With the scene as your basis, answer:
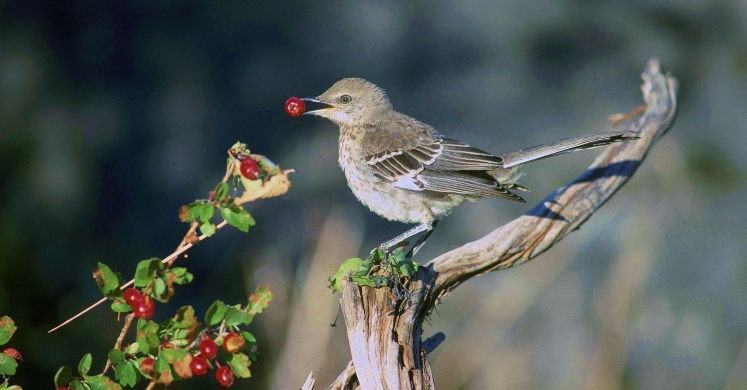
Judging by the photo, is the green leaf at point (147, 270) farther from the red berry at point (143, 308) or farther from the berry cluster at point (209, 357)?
the berry cluster at point (209, 357)

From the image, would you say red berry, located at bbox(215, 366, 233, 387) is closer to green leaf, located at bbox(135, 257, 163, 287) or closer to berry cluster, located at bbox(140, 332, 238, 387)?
berry cluster, located at bbox(140, 332, 238, 387)

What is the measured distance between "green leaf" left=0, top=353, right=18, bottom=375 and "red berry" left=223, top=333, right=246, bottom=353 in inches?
24.0

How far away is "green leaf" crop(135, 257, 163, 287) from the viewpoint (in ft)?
5.70

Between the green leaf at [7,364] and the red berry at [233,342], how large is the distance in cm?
61

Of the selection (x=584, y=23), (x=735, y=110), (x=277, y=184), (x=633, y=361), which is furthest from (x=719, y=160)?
(x=277, y=184)

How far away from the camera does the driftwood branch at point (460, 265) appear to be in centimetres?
274

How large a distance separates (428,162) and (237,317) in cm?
253

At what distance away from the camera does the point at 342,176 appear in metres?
6.59

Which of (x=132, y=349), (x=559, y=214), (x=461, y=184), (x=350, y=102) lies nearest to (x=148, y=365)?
(x=132, y=349)

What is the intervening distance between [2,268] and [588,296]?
4.66m

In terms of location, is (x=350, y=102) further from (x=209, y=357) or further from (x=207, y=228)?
(x=209, y=357)

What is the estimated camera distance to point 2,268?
531 cm

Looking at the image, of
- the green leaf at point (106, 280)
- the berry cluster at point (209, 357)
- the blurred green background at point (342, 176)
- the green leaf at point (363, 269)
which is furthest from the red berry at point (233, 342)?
the blurred green background at point (342, 176)

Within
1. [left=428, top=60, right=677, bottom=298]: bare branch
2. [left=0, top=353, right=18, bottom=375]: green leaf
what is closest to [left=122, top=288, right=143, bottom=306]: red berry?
[left=0, top=353, right=18, bottom=375]: green leaf
